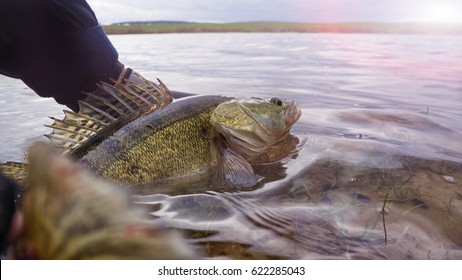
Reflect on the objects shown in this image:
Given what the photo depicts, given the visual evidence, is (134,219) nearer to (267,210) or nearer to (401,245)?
(267,210)

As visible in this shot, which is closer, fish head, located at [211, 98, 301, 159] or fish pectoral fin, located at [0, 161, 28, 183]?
fish pectoral fin, located at [0, 161, 28, 183]

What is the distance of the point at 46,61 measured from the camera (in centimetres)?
382

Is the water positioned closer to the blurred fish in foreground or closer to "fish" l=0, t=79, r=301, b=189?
"fish" l=0, t=79, r=301, b=189

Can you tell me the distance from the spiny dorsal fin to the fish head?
1.83 ft

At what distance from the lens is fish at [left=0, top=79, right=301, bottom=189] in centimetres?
277

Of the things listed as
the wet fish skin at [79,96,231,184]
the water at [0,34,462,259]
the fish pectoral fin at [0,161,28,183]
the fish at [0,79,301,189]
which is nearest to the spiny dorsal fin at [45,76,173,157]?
the fish at [0,79,301,189]

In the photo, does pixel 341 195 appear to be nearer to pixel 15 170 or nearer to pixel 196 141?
pixel 196 141

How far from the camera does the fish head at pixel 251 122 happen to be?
312cm

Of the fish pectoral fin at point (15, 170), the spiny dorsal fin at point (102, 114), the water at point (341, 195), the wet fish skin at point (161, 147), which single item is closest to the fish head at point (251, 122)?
the wet fish skin at point (161, 147)

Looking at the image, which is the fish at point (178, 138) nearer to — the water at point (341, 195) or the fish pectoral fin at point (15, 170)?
the water at point (341, 195)

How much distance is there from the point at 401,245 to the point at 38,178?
1.72m

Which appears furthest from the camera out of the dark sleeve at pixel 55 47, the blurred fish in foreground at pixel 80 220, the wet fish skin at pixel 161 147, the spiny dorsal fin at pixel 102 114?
the dark sleeve at pixel 55 47

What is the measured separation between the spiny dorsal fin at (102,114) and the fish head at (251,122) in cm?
56
